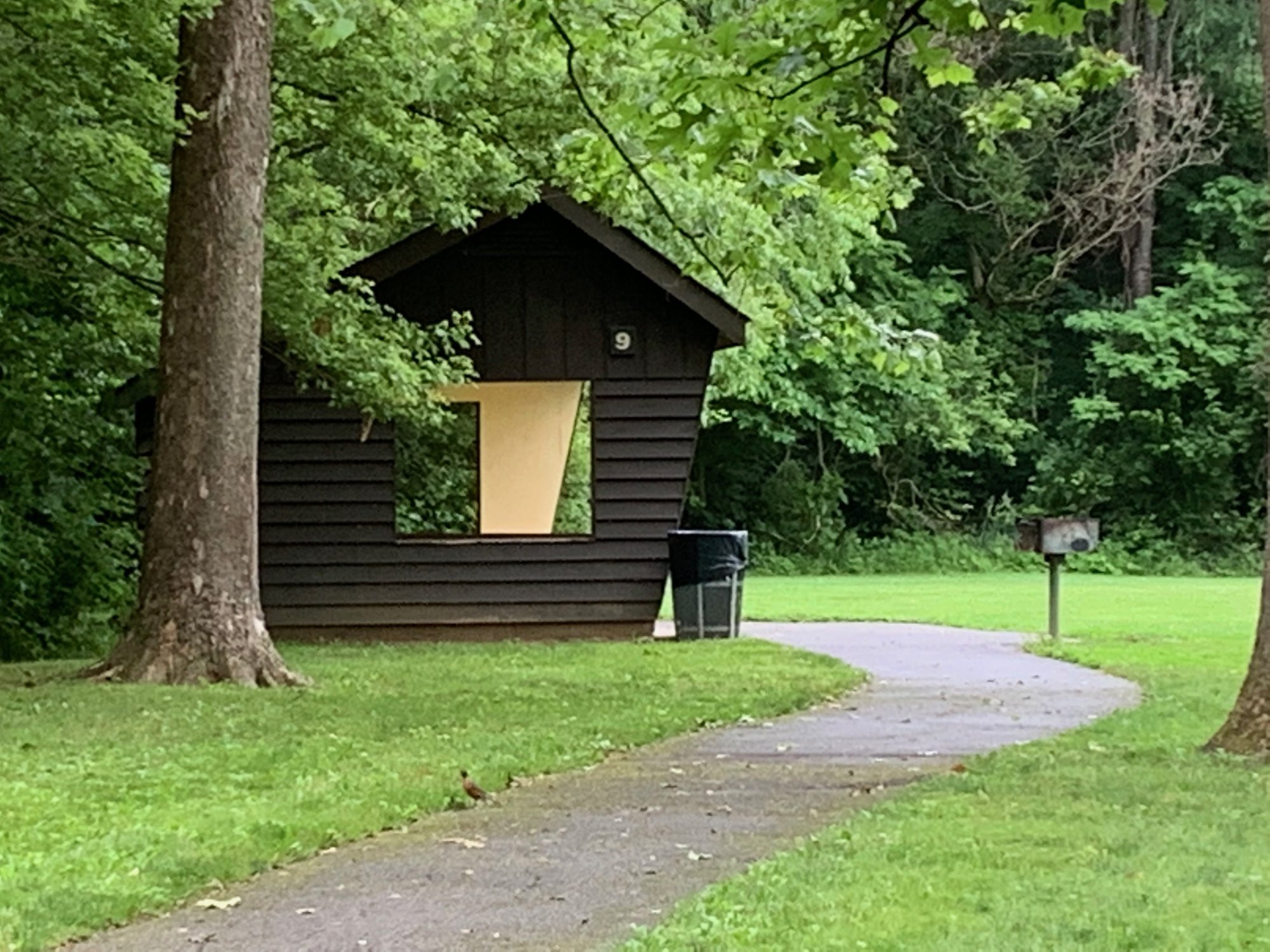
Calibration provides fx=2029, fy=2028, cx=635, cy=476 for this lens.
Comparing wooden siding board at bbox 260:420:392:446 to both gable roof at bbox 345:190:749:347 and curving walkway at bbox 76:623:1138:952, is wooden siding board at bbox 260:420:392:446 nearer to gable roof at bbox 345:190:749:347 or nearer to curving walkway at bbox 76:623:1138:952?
gable roof at bbox 345:190:749:347

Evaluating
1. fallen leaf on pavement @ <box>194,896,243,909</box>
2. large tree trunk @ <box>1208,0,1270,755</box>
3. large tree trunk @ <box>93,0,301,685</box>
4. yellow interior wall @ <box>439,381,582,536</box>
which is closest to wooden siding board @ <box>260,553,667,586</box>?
yellow interior wall @ <box>439,381,582,536</box>

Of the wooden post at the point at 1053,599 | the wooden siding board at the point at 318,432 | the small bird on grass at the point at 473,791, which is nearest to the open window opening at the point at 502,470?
the wooden siding board at the point at 318,432

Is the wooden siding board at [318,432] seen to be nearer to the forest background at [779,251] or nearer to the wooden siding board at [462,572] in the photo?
the wooden siding board at [462,572]

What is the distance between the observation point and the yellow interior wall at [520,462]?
2494cm

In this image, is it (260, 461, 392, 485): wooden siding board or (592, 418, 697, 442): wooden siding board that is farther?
(260, 461, 392, 485): wooden siding board

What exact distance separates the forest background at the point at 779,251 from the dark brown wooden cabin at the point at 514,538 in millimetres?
882

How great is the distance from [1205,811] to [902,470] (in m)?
38.1

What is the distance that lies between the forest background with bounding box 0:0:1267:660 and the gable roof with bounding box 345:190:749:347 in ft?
0.91

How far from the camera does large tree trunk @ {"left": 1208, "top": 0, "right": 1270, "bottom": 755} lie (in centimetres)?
945

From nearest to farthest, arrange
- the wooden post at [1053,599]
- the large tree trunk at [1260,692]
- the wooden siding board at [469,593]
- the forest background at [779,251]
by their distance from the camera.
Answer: the large tree trunk at [1260,692] → the forest background at [779,251] → the wooden post at [1053,599] → the wooden siding board at [469,593]

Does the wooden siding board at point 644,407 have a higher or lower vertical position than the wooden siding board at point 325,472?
higher

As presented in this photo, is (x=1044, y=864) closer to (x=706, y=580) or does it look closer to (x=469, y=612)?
(x=706, y=580)

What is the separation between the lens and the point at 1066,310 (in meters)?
47.7

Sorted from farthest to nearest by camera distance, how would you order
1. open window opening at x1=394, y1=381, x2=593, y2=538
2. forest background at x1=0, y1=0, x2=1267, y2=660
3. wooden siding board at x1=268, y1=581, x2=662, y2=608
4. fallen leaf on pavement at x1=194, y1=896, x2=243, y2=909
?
open window opening at x1=394, y1=381, x2=593, y2=538 → wooden siding board at x1=268, y1=581, x2=662, y2=608 → forest background at x1=0, y1=0, x2=1267, y2=660 → fallen leaf on pavement at x1=194, y1=896, x2=243, y2=909
